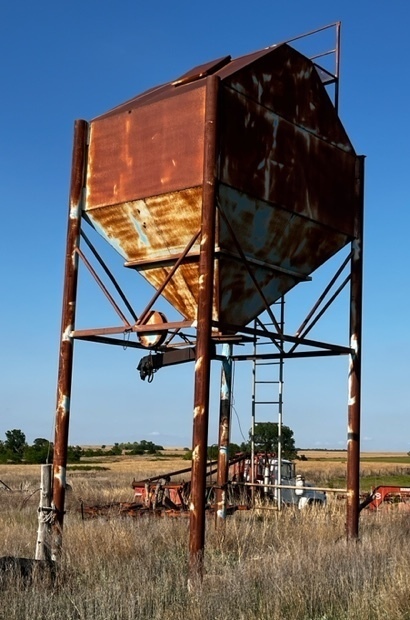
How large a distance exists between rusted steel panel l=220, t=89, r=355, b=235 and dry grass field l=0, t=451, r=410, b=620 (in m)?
4.52

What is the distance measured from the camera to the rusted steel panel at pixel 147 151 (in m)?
10.1

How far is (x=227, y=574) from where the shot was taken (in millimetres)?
8812

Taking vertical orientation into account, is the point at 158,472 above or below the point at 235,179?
below

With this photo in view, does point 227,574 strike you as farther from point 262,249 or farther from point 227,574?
point 262,249

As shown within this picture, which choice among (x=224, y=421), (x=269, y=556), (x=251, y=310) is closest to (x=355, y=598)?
(x=269, y=556)

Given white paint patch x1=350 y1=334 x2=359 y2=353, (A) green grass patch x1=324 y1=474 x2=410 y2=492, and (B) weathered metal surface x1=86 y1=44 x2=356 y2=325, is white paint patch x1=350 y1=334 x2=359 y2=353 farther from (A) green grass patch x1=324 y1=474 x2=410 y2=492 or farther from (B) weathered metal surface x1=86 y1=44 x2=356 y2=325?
(A) green grass patch x1=324 y1=474 x2=410 y2=492

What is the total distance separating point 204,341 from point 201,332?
0.11 meters

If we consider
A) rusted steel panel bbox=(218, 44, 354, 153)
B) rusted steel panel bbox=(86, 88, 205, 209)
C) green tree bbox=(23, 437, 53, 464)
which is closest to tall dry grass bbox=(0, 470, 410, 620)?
rusted steel panel bbox=(86, 88, 205, 209)

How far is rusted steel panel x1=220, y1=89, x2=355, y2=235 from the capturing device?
1025cm

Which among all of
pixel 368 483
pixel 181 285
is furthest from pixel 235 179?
pixel 368 483

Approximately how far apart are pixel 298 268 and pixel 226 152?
8.56ft

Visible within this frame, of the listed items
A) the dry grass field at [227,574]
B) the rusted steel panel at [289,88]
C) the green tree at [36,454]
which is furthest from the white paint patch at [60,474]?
the green tree at [36,454]

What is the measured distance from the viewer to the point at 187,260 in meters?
10.8

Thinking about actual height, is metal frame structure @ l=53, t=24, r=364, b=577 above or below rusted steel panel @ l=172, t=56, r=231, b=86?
below
